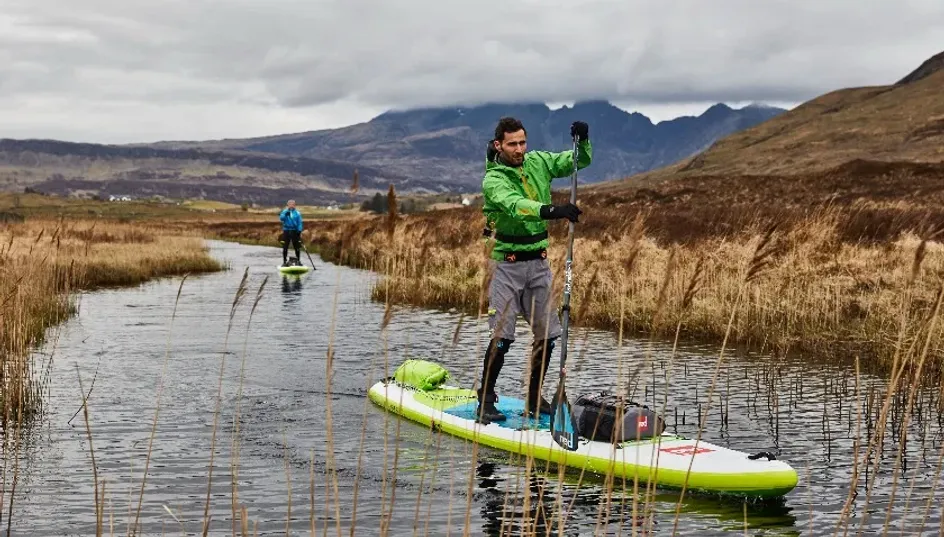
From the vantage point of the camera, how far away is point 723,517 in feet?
26.4

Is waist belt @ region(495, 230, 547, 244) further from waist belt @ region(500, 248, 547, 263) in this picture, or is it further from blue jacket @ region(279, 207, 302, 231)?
blue jacket @ region(279, 207, 302, 231)

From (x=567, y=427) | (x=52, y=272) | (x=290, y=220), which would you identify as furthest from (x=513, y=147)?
(x=290, y=220)

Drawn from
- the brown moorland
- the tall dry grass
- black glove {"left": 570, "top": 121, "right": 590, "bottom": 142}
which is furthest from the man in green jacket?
the tall dry grass

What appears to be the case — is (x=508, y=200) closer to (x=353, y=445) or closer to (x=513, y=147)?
(x=513, y=147)

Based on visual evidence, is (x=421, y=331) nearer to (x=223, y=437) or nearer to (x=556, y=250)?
(x=556, y=250)

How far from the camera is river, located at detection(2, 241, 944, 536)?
7.91m

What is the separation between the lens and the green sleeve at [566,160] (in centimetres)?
913

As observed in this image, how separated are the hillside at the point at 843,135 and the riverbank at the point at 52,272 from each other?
48.0 m

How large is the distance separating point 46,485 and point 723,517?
5.72 metres

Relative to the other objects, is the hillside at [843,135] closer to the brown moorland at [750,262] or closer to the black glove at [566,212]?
the brown moorland at [750,262]

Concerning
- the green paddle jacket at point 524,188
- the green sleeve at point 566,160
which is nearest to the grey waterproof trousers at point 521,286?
the green paddle jacket at point 524,188

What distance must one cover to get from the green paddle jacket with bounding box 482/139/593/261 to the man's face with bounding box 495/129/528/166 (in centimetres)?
9

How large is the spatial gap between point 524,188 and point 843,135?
94797 mm

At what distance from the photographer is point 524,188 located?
9375mm
